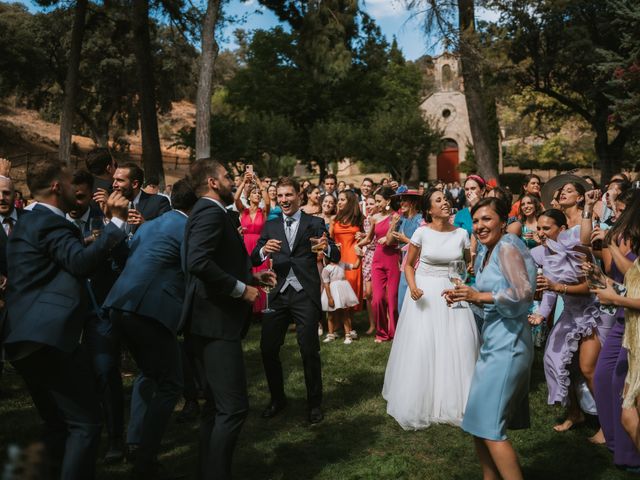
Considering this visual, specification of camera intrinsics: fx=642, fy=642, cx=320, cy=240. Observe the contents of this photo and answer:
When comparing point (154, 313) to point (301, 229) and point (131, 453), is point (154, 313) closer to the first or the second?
point (131, 453)

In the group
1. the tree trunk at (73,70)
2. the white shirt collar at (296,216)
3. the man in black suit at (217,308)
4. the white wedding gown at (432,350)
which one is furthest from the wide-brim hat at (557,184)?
the tree trunk at (73,70)

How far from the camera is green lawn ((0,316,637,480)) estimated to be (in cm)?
491

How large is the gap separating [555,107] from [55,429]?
3358cm

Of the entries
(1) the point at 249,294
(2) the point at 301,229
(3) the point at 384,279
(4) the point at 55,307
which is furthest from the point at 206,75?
(4) the point at 55,307

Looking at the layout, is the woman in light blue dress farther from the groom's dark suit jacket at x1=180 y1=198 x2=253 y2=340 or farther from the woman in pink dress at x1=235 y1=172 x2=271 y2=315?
the woman in pink dress at x1=235 y1=172 x2=271 y2=315

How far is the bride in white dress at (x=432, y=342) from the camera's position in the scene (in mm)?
5926

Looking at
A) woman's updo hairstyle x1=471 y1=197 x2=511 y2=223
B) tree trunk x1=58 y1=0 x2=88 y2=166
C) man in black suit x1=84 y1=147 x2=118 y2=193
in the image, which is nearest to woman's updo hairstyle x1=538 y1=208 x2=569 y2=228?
woman's updo hairstyle x1=471 y1=197 x2=511 y2=223

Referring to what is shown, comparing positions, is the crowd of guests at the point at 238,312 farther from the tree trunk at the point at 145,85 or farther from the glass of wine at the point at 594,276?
the tree trunk at the point at 145,85

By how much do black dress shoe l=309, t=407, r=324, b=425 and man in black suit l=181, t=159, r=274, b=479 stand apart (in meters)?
1.85

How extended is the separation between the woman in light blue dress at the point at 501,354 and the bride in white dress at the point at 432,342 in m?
1.83

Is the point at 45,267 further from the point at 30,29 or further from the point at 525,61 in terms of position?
the point at 30,29

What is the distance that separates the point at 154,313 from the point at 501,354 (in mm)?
2382

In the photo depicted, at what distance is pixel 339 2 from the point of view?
2025 cm

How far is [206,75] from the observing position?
56.9ft
